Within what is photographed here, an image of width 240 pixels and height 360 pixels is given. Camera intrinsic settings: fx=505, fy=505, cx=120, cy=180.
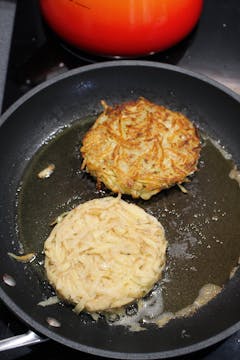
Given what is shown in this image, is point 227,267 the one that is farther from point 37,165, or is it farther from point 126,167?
point 37,165

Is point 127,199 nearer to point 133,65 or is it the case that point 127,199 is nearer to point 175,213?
point 175,213

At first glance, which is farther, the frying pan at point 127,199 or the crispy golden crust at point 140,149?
the crispy golden crust at point 140,149

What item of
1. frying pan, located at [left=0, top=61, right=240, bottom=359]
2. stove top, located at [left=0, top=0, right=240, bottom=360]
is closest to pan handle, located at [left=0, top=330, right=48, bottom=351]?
frying pan, located at [left=0, top=61, right=240, bottom=359]

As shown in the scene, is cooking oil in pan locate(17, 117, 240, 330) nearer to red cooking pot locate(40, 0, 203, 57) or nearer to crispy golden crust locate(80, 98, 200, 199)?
crispy golden crust locate(80, 98, 200, 199)

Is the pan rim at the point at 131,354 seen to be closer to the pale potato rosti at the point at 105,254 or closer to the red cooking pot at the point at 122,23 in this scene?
the pale potato rosti at the point at 105,254

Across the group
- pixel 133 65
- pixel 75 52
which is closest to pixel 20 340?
pixel 133 65

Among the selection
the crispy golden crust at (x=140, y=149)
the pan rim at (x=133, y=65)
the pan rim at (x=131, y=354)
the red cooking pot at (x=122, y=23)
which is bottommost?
the pan rim at (x=131, y=354)

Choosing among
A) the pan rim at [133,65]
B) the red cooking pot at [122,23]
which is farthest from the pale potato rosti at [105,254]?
the red cooking pot at [122,23]
